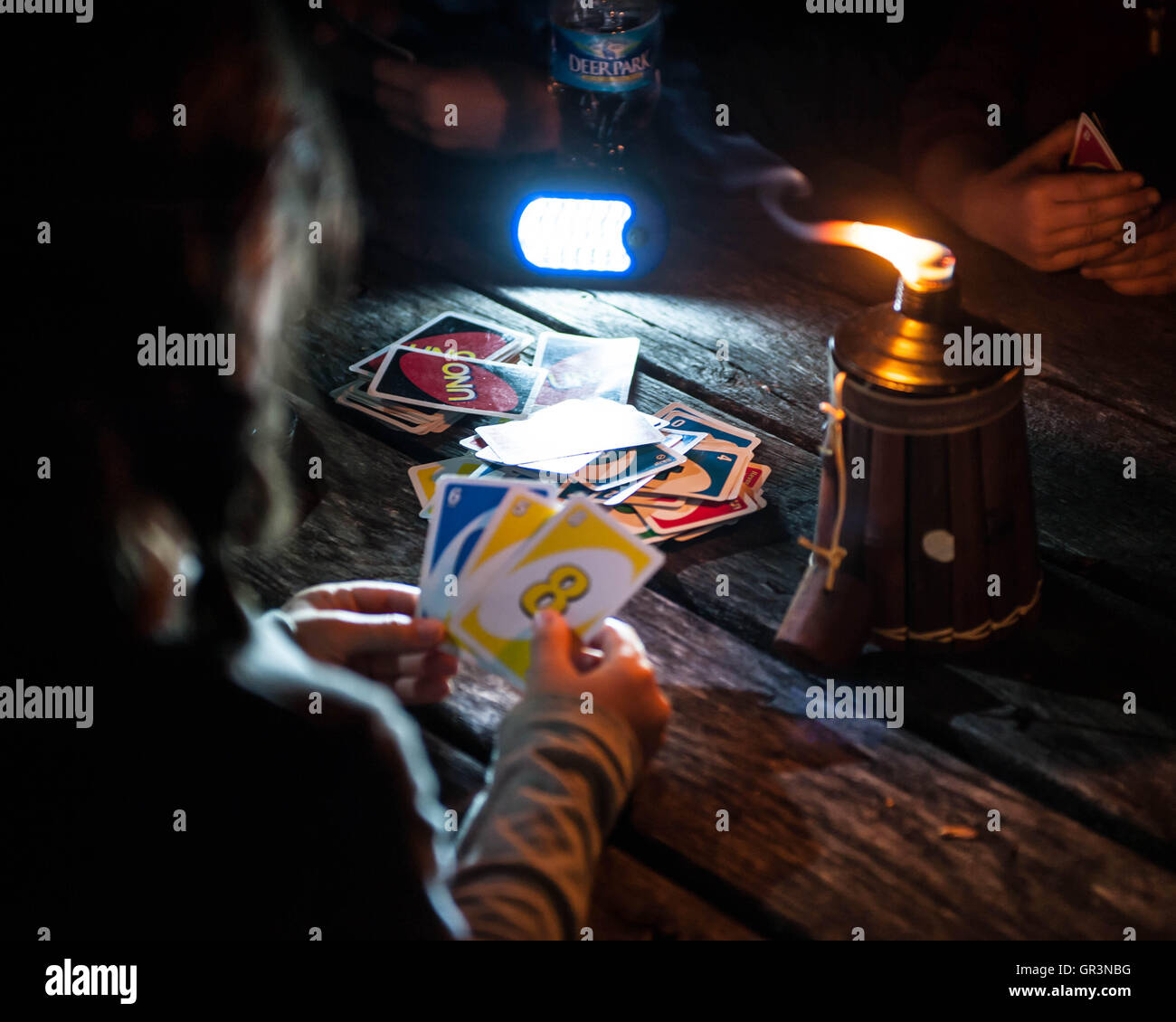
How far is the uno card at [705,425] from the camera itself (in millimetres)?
1511

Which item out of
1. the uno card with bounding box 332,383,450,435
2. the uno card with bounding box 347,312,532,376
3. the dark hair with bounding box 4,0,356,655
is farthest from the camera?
the uno card with bounding box 347,312,532,376

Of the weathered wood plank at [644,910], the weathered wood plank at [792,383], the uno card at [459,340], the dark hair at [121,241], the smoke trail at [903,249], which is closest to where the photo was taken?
the dark hair at [121,241]

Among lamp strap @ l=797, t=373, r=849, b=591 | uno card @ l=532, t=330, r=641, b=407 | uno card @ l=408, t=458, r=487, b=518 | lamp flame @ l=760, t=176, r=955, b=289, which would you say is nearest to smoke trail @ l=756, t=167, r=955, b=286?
lamp flame @ l=760, t=176, r=955, b=289

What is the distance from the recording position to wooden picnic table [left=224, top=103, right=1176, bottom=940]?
3.15ft

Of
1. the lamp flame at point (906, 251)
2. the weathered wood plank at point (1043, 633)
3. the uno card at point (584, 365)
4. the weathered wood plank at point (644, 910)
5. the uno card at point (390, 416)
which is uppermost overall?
the lamp flame at point (906, 251)

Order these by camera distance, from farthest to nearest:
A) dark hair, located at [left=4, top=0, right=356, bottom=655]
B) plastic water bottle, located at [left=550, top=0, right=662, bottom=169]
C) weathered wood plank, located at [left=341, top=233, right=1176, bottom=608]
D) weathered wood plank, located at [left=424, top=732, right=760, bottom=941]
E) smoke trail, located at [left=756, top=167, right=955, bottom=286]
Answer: plastic water bottle, located at [left=550, top=0, right=662, bottom=169] < weathered wood plank, located at [left=341, top=233, right=1176, bottom=608] < smoke trail, located at [left=756, top=167, right=955, bottom=286] < weathered wood plank, located at [left=424, top=732, right=760, bottom=941] < dark hair, located at [left=4, top=0, right=356, bottom=655]

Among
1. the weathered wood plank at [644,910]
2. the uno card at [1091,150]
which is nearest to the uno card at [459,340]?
the weathered wood plank at [644,910]

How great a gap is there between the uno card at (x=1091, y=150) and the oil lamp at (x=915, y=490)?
0.94 meters

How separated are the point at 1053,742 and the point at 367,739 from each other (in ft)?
2.29

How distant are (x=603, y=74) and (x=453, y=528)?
104 centimetres

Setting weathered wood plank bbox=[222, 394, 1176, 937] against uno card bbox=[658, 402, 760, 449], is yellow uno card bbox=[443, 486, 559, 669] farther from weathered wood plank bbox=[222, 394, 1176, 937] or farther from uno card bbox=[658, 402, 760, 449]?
uno card bbox=[658, 402, 760, 449]

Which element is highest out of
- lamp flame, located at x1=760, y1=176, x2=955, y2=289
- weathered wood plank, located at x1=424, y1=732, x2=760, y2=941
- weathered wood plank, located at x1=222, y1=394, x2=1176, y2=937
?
lamp flame, located at x1=760, y1=176, x2=955, y2=289

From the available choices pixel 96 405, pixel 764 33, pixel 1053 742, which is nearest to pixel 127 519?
pixel 96 405

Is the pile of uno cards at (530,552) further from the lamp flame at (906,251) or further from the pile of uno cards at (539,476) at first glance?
the lamp flame at (906,251)
